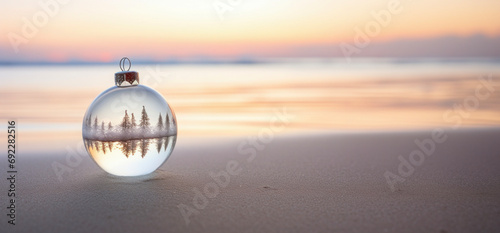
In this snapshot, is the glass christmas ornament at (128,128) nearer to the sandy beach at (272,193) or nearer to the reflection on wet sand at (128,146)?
the reflection on wet sand at (128,146)

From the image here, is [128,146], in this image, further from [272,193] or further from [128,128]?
[272,193]

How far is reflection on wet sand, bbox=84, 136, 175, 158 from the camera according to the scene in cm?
297

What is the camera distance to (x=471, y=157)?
157 inches

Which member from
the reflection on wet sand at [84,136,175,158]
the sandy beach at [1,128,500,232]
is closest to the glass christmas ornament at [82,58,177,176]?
the reflection on wet sand at [84,136,175,158]

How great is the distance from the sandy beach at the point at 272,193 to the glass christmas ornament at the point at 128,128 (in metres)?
0.16

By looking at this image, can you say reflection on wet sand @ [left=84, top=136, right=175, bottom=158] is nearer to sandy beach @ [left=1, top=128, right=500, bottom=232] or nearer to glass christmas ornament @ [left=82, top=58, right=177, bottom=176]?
glass christmas ornament @ [left=82, top=58, right=177, bottom=176]

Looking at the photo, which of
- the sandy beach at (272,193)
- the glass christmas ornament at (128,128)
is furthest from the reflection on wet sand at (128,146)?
the sandy beach at (272,193)

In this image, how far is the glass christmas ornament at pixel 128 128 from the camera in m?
2.95

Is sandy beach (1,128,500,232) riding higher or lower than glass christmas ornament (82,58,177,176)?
lower

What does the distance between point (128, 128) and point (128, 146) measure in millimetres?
116

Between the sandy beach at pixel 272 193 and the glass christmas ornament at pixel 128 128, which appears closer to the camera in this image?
the sandy beach at pixel 272 193

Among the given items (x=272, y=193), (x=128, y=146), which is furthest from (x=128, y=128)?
(x=272, y=193)

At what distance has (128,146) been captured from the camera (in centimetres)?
298

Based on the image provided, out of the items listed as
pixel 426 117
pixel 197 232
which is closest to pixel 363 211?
pixel 197 232
